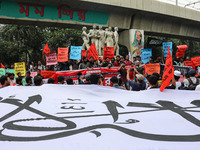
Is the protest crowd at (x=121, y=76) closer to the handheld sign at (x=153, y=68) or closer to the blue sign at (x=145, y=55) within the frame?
the handheld sign at (x=153, y=68)

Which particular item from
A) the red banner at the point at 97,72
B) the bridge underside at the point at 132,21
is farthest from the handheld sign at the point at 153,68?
the bridge underside at the point at 132,21

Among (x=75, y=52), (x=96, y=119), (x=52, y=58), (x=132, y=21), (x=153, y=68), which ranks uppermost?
(x=132, y=21)

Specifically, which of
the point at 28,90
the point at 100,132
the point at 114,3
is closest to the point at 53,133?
the point at 100,132

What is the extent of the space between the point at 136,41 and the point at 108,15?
3.43 meters

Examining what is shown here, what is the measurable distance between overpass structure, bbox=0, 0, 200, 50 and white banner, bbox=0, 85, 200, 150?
44.6 feet

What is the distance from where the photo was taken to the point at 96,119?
2658 mm

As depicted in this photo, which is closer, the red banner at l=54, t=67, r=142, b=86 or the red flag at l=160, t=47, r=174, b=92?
the red flag at l=160, t=47, r=174, b=92

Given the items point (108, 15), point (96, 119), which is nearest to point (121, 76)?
point (96, 119)

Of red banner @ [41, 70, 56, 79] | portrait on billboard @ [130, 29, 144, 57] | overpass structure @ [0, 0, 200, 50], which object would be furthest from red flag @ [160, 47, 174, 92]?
portrait on billboard @ [130, 29, 144, 57]

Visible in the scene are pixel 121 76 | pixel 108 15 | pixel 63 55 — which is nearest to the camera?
pixel 121 76

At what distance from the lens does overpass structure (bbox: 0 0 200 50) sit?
16312mm

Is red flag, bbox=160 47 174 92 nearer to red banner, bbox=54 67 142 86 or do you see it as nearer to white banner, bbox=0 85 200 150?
white banner, bbox=0 85 200 150

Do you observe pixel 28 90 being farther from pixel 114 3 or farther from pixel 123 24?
pixel 123 24

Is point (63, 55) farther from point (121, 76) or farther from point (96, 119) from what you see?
point (96, 119)
